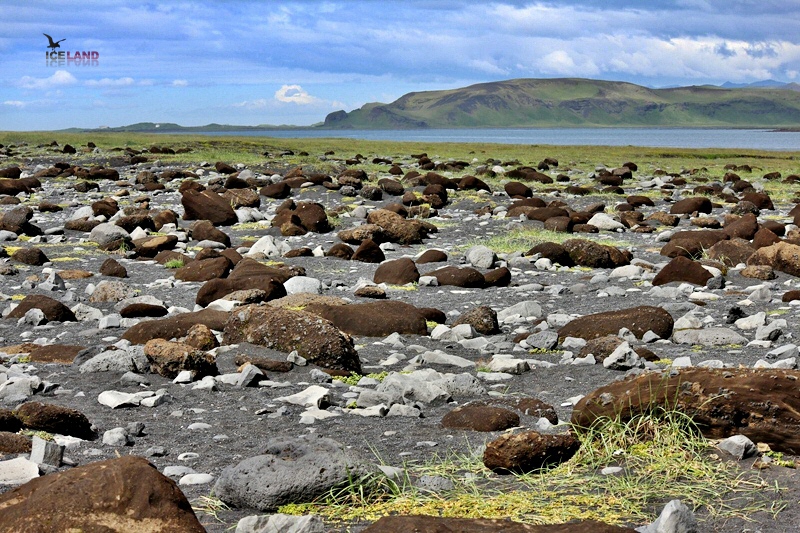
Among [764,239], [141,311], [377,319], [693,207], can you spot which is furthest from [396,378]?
[693,207]

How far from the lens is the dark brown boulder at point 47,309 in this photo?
31.7 ft

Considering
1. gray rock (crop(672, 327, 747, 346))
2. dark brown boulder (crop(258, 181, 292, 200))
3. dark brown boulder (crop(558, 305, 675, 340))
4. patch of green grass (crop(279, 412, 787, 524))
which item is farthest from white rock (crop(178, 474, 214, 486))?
dark brown boulder (crop(258, 181, 292, 200))

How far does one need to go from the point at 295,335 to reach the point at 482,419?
2.51 m

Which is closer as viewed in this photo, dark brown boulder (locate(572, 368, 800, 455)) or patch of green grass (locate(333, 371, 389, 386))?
dark brown boulder (locate(572, 368, 800, 455))

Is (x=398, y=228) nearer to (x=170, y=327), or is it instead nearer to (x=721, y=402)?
(x=170, y=327)

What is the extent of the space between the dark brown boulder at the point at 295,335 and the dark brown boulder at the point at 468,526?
3771mm

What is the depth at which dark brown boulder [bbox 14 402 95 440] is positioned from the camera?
18.1 ft

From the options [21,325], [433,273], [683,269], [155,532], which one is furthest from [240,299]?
[155,532]

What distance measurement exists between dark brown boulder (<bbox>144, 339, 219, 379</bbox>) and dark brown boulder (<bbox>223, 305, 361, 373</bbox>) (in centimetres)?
71

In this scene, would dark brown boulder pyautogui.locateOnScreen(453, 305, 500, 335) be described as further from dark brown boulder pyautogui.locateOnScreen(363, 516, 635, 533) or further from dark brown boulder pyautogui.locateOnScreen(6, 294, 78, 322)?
dark brown boulder pyautogui.locateOnScreen(363, 516, 635, 533)

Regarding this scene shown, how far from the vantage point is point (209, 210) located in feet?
60.8

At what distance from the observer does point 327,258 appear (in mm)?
14219

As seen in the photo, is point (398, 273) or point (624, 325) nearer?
point (624, 325)

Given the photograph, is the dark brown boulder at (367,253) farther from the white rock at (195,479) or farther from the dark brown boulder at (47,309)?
the white rock at (195,479)
